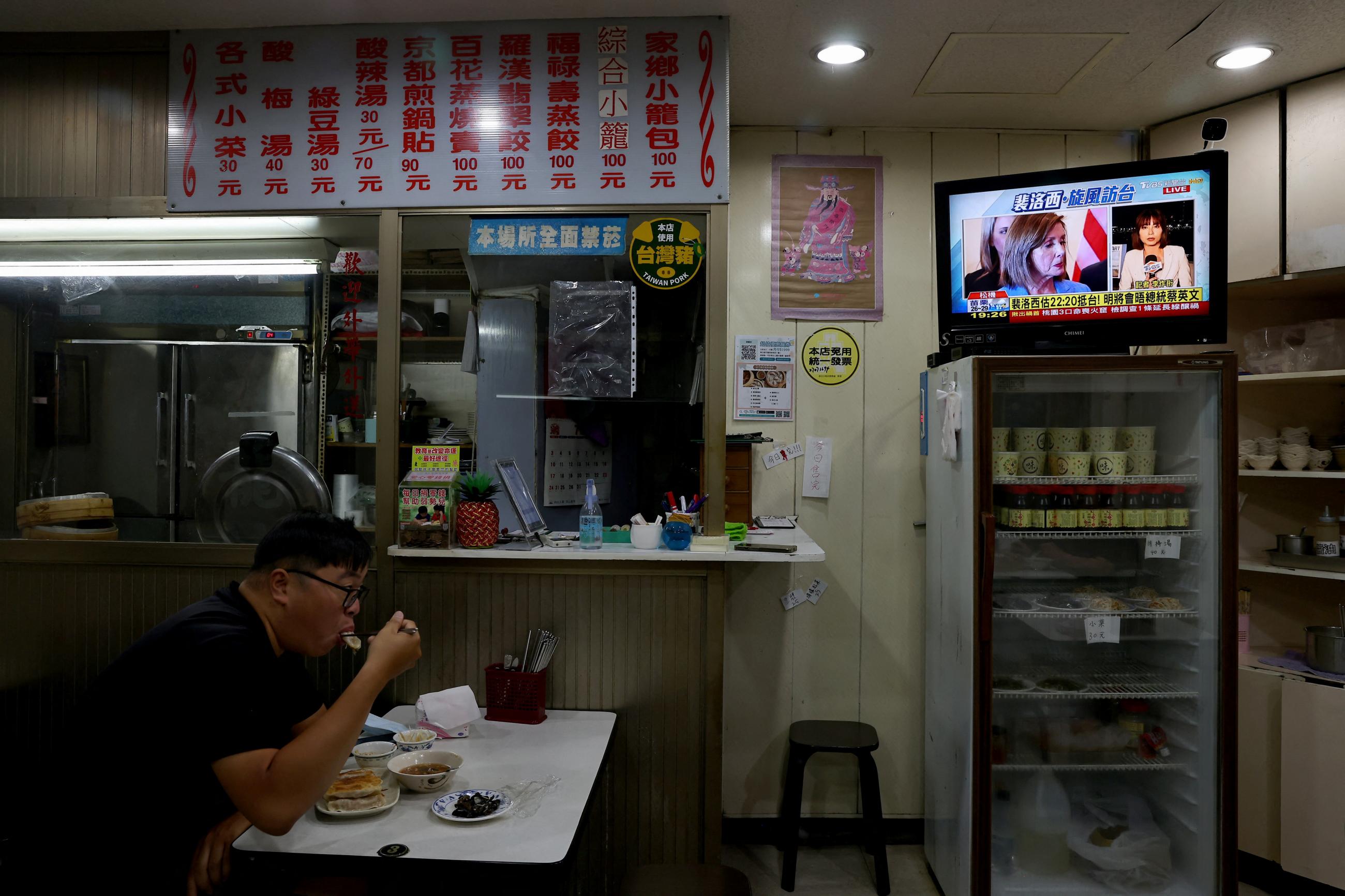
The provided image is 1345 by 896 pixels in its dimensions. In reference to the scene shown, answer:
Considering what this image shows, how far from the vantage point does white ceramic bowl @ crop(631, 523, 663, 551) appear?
8.29 feet

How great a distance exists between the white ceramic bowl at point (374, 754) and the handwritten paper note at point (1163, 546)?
250 centimetres

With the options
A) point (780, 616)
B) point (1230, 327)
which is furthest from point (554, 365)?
point (1230, 327)

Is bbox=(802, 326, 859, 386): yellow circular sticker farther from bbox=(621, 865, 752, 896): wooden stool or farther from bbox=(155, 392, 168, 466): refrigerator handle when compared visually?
bbox=(155, 392, 168, 466): refrigerator handle

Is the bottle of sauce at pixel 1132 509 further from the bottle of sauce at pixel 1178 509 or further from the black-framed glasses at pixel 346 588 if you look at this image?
the black-framed glasses at pixel 346 588

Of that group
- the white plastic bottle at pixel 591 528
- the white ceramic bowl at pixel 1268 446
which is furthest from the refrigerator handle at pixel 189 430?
the white ceramic bowl at pixel 1268 446

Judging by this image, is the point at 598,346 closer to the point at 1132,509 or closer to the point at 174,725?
the point at 174,725

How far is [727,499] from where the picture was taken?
9.73 feet

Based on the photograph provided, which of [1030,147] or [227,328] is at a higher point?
[1030,147]

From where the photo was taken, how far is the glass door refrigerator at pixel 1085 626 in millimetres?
2646

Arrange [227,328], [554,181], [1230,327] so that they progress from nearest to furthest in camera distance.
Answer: [554,181] → [227,328] → [1230,327]

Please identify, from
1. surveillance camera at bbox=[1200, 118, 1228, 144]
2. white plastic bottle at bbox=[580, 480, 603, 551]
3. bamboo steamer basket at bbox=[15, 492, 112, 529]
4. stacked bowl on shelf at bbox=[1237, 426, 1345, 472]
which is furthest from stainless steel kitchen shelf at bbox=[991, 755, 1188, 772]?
bamboo steamer basket at bbox=[15, 492, 112, 529]

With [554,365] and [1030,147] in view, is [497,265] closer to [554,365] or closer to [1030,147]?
[554,365]

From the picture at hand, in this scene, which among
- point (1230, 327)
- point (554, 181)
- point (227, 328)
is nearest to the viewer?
point (554, 181)

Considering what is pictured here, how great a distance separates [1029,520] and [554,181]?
77.7 inches
